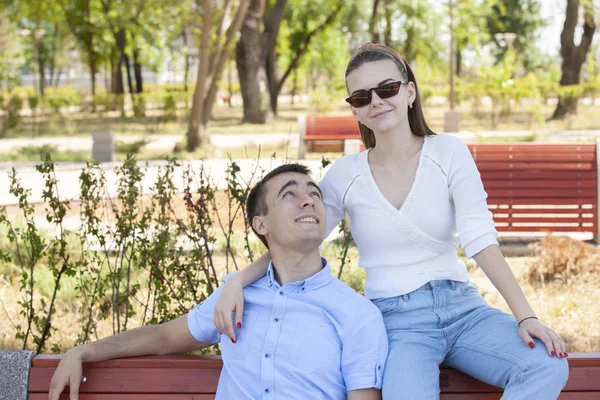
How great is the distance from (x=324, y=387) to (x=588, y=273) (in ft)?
15.6

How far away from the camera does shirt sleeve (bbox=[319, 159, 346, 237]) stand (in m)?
3.23

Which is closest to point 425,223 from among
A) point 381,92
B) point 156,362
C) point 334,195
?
point 334,195

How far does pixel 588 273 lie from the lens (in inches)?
273

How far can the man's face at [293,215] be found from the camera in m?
2.88

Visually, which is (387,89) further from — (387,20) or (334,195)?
(387,20)

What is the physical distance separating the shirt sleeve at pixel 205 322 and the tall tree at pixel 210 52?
1404cm

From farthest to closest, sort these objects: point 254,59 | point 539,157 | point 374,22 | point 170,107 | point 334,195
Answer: point 374,22 → point 170,107 → point 254,59 → point 539,157 → point 334,195

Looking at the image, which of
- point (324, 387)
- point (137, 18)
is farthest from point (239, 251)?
point (137, 18)

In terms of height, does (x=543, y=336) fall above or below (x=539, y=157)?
below

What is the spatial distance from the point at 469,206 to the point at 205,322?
0.99 m

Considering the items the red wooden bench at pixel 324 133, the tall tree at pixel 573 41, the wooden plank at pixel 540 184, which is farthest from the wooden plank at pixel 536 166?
the tall tree at pixel 573 41

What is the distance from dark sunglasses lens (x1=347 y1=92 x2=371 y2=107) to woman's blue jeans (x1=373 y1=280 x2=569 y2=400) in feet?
2.24

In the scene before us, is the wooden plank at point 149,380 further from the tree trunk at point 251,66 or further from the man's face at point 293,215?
the tree trunk at point 251,66

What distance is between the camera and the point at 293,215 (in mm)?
2904
